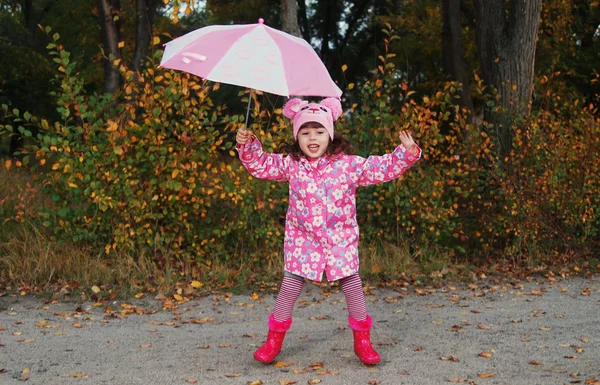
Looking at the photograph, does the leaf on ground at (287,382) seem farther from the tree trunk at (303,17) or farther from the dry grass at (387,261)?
the tree trunk at (303,17)

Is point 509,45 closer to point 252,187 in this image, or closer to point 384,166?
point 252,187

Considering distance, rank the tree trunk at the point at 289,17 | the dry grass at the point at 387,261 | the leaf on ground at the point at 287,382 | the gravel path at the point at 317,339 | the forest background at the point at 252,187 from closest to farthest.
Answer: the leaf on ground at the point at 287,382 < the gravel path at the point at 317,339 < the forest background at the point at 252,187 < the dry grass at the point at 387,261 < the tree trunk at the point at 289,17

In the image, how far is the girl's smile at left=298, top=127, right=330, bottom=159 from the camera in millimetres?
4004

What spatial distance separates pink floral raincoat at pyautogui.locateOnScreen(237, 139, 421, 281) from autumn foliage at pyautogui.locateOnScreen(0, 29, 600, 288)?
2.15m

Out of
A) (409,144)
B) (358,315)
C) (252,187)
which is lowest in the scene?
(358,315)

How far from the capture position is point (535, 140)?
727 cm

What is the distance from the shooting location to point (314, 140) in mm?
4000

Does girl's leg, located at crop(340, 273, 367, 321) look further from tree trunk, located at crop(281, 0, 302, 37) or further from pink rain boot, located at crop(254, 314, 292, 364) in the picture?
tree trunk, located at crop(281, 0, 302, 37)

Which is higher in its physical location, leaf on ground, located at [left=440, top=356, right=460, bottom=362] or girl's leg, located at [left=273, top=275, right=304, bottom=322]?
girl's leg, located at [left=273, top=275, right=304, bottom=322]

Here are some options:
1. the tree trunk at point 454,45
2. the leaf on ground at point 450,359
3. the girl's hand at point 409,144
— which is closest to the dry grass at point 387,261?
the leaf on ground at point 450,359

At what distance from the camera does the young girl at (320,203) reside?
4.00 meters

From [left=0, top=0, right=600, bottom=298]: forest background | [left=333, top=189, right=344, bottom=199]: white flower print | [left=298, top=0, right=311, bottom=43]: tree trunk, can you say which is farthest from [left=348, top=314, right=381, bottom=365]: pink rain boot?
[left=298, top=0, right=311, bottom=43]: tree trunk

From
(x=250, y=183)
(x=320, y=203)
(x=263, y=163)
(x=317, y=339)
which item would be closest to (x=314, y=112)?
(x=263, y=163)

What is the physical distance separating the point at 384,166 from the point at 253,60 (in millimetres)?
919
